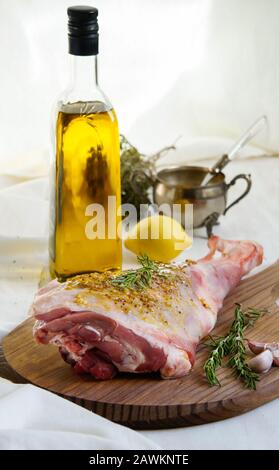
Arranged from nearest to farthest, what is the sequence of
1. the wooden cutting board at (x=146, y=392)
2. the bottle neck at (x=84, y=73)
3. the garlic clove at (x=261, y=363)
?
the wooden cutting board at (x=146, y=392), the garlic clove at (x=261, y=363), the bottle neck at (x=84, y=73)

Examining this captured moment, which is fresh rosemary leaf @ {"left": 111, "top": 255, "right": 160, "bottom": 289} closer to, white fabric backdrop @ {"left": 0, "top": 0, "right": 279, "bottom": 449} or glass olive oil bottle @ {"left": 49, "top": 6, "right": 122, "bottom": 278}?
glass olive oil bottle @ {"left": 49, "top": 6, "right": 122, "bottom": 278}

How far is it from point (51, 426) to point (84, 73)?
102 cm

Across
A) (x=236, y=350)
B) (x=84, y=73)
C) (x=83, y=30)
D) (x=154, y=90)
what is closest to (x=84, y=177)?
(x=84, y=73)

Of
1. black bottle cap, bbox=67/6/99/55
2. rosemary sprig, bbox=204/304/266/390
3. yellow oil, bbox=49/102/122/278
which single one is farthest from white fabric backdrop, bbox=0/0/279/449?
black bottle cap, bbox=67/6/99/55

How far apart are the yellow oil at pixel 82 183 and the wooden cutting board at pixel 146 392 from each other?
0.43 metres

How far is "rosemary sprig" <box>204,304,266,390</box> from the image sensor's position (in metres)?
2.01

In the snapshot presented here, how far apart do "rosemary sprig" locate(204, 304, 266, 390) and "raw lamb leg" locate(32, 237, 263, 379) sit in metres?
0.05

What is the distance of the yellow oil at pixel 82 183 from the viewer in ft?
8.12

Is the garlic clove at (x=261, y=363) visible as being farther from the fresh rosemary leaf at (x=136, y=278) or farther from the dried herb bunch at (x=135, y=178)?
the dried herb bunch at (x=135, y=178)

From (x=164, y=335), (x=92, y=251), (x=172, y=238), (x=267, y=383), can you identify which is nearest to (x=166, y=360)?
(x=164, y=335)

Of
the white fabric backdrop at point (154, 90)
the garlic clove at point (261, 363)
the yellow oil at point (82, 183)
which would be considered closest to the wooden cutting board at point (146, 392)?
the garlic clove at point (261, 363)

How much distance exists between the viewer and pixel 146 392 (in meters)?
1.96

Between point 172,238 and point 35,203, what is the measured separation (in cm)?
55

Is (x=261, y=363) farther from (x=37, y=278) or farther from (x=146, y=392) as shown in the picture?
(x=37, y=278)
